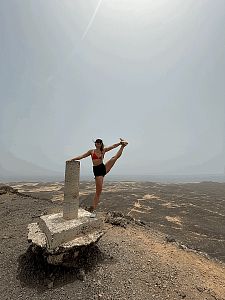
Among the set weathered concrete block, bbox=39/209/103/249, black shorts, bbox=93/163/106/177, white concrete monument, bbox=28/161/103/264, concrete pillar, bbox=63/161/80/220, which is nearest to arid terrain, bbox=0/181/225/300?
white concrete monument, bbox=28/161/103/264

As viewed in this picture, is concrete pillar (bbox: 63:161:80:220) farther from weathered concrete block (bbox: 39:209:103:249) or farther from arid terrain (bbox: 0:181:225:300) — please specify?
arid terrain (bbox: 0:181:225:300)

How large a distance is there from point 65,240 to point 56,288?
139cm

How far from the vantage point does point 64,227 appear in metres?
7.92

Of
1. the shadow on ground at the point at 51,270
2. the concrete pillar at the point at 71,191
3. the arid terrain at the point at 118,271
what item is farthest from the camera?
the concrete pillar at the point at 71,191

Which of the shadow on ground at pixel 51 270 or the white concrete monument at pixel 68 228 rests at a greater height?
the white concrete monument at pixel 68 228

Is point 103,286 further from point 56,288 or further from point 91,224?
point 91,224

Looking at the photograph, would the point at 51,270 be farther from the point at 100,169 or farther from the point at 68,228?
the point at 100,169

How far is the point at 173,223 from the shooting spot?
26.5 metres

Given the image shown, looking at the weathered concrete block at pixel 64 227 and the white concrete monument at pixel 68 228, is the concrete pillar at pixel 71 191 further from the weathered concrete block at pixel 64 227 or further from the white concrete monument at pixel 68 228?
the weathered concrete block at pixel 64 227

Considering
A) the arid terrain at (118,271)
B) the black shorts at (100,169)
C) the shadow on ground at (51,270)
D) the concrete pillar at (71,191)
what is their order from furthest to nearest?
1. the black shorts at (100,169)
2. the concrete pillar at (71,191)
3. the shadow on ground at (51,270)
4. the arid terrain at (118,271)

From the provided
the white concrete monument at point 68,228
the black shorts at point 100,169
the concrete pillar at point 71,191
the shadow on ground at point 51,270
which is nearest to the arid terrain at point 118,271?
the shadow on ground at point 51,270

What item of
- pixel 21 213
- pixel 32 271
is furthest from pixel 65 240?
pixel 21 213

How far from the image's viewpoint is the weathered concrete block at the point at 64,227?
759cm

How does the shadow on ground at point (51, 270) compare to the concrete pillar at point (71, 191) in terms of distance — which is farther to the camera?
the concrete pillar at point (71, 191)
